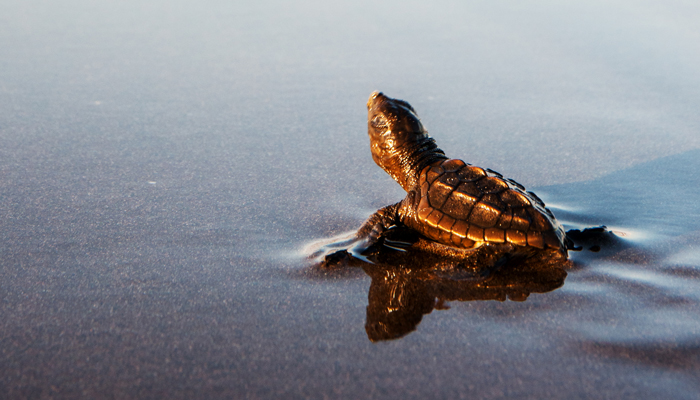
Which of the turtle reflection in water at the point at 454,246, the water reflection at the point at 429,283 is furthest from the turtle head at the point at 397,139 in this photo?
the water reflection at the point at 429,283

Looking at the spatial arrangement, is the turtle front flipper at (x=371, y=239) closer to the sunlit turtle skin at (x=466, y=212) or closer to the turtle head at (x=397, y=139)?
the sunlit turtle skin at (x=466, y=212)

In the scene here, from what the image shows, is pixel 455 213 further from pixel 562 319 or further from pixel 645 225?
pixel 645 225

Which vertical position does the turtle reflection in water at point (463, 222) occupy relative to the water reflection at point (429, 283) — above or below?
above

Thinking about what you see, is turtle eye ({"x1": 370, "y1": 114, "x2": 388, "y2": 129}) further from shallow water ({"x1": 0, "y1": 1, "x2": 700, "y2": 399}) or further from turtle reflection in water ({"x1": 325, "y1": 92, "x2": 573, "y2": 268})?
shallow water ({"x1": 0, "y1": 1, "x2": 700, "y2": 399})

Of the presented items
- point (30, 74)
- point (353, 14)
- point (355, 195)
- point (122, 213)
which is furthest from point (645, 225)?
point (353, 14)

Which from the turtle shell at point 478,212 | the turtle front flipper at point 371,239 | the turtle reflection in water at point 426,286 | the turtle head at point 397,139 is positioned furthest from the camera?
the turtle head at point 397,139
